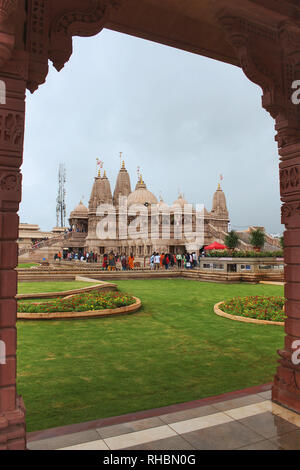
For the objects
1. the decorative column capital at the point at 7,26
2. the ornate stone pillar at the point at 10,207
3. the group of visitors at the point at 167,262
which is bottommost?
the group of visitors at the point at 167,262

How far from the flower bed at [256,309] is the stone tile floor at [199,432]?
4745mm

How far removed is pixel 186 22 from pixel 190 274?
17.4m

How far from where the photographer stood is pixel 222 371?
16.8 feet

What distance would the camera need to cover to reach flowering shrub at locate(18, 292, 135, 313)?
9.12 m

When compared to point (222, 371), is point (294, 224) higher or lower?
higher

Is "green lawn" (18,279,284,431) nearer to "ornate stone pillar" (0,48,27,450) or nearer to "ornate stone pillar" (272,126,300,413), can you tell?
"ornate stone pillar" (272,126,300,413)

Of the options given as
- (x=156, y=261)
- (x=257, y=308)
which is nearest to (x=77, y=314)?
(x=257, y=308)

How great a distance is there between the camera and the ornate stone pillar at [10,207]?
286cm

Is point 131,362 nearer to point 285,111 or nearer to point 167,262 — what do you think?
point 285,111

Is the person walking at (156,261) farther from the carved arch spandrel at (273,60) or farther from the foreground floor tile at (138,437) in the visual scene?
the foreground floor tile at (138,437)

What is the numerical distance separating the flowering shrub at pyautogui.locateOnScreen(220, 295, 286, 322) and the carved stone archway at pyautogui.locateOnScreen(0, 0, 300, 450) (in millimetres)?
4430

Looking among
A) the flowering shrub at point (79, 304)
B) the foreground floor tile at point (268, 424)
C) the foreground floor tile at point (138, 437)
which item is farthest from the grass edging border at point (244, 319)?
the foreground floor tile at point (138, 437)
